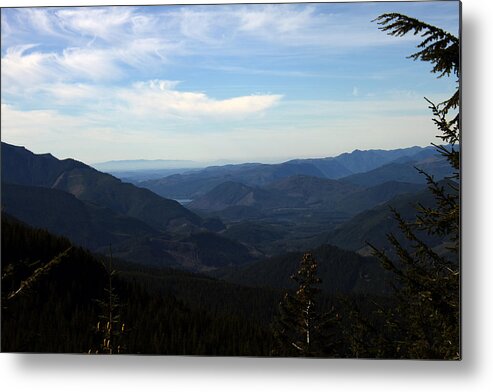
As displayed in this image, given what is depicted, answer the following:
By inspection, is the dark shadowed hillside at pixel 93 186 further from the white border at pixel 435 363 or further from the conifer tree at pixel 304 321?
the white border at pixel 435 363

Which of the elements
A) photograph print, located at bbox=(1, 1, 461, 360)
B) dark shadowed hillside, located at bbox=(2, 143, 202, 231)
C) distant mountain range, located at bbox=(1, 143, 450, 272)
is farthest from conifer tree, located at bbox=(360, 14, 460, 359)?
dark shadowed hillside, located at bbox=(2, 143, 202, 231)

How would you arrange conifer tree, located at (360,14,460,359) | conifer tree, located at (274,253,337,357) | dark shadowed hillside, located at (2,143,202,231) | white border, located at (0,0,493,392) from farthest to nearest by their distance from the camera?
dark shadowed hillside, located at (2,143,202,231)
conifer tree, located at (274,253,337,357)
white border, located at (0,0,493,392)
conifer tree, located at (360,14,460,359)

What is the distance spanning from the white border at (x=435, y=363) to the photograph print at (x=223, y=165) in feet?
0.40

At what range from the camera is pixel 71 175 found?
5.79 m

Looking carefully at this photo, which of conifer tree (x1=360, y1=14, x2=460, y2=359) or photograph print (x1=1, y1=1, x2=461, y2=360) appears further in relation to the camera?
photograph print (x1=1, y1=1, x2=461, y2=360)

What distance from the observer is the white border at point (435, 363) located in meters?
5.04

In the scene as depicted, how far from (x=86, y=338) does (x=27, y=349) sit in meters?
0.61

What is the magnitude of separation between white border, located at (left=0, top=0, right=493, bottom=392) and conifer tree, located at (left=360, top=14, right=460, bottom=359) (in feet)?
0.34

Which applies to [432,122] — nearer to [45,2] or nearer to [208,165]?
[208,165]

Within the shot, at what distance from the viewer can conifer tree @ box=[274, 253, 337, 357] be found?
522 cm

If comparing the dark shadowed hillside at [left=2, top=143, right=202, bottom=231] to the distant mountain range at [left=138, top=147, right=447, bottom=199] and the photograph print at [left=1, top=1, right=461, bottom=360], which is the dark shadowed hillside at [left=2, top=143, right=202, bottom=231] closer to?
the photograph print at [left=1, top=1, right=461, bottom=360]

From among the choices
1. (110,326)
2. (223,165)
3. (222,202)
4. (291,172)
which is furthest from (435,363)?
(110,326)

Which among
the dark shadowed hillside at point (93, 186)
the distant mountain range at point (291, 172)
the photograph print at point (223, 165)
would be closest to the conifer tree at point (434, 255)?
the photograph print at point (223, 165)

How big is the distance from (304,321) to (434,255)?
1.41 m
